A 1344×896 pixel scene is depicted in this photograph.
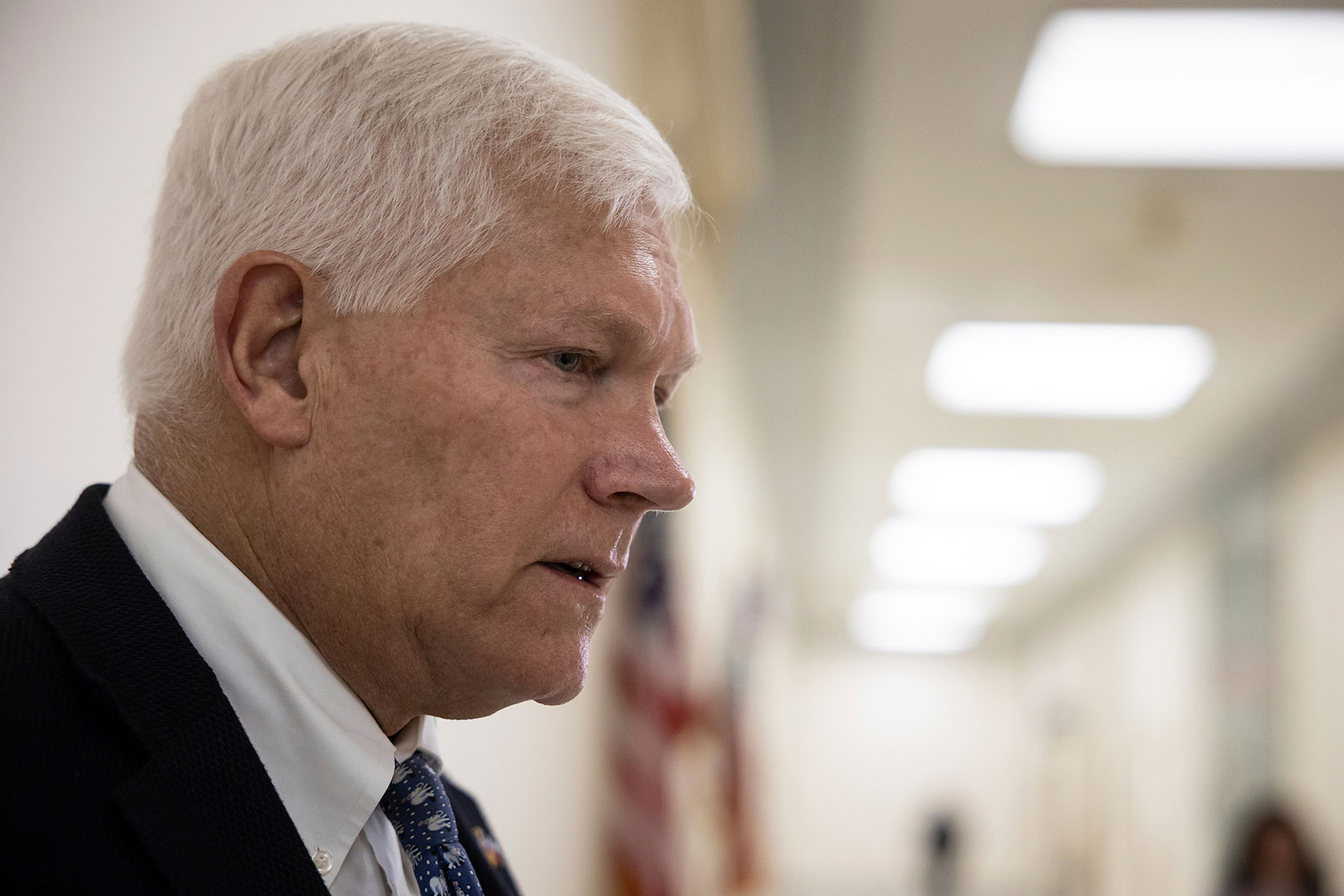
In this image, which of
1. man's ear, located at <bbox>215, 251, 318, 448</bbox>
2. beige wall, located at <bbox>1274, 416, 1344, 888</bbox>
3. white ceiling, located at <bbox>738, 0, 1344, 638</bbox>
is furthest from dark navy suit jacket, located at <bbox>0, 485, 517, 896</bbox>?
beige wall, located at <bbox>1274, 416, 1344, 888</bbox>

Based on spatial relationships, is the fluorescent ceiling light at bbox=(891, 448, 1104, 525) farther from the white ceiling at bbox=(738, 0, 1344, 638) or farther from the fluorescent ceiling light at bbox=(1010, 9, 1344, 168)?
the fluorescent ceiling light at bbox=(1010, 9, 1344, 168)

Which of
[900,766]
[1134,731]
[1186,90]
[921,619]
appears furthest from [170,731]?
[900,766]

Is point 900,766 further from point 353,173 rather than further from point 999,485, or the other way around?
point 353,173

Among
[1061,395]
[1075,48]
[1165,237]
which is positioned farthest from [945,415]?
[1075,48]

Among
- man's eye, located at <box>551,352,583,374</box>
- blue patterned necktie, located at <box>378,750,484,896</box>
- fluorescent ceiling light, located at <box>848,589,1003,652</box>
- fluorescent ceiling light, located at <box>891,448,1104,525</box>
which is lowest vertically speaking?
blue patterned necktie, located at <box>378,750,484,896</box>

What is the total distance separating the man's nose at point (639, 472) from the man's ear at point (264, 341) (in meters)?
0.30

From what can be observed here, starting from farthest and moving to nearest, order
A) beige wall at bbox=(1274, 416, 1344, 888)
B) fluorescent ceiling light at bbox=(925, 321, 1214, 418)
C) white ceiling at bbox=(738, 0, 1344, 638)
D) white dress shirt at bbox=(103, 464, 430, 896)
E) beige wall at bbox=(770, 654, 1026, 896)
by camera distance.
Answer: beige wall at bbox=(770, 654, 1026, 896) → beige wall at bbox=(1274, 416, 1344, 888) → fluorescent ceiling light at bbox=(925, 321, 1214, 418) → white ceiling at bbox=(738, 0, 1344, 638) → white dress shirt at bbox=(103, 464, 430, 896)

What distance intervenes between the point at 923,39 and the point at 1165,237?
2.13 meters

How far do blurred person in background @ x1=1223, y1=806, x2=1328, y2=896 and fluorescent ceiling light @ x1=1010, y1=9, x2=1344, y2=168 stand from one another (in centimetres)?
497

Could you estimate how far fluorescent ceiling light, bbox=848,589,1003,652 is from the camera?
17047 mm

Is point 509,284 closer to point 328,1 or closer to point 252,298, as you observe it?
point 252,298

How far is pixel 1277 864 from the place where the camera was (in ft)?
26.6

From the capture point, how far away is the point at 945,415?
9125mm

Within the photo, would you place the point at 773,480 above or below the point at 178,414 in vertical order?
above
